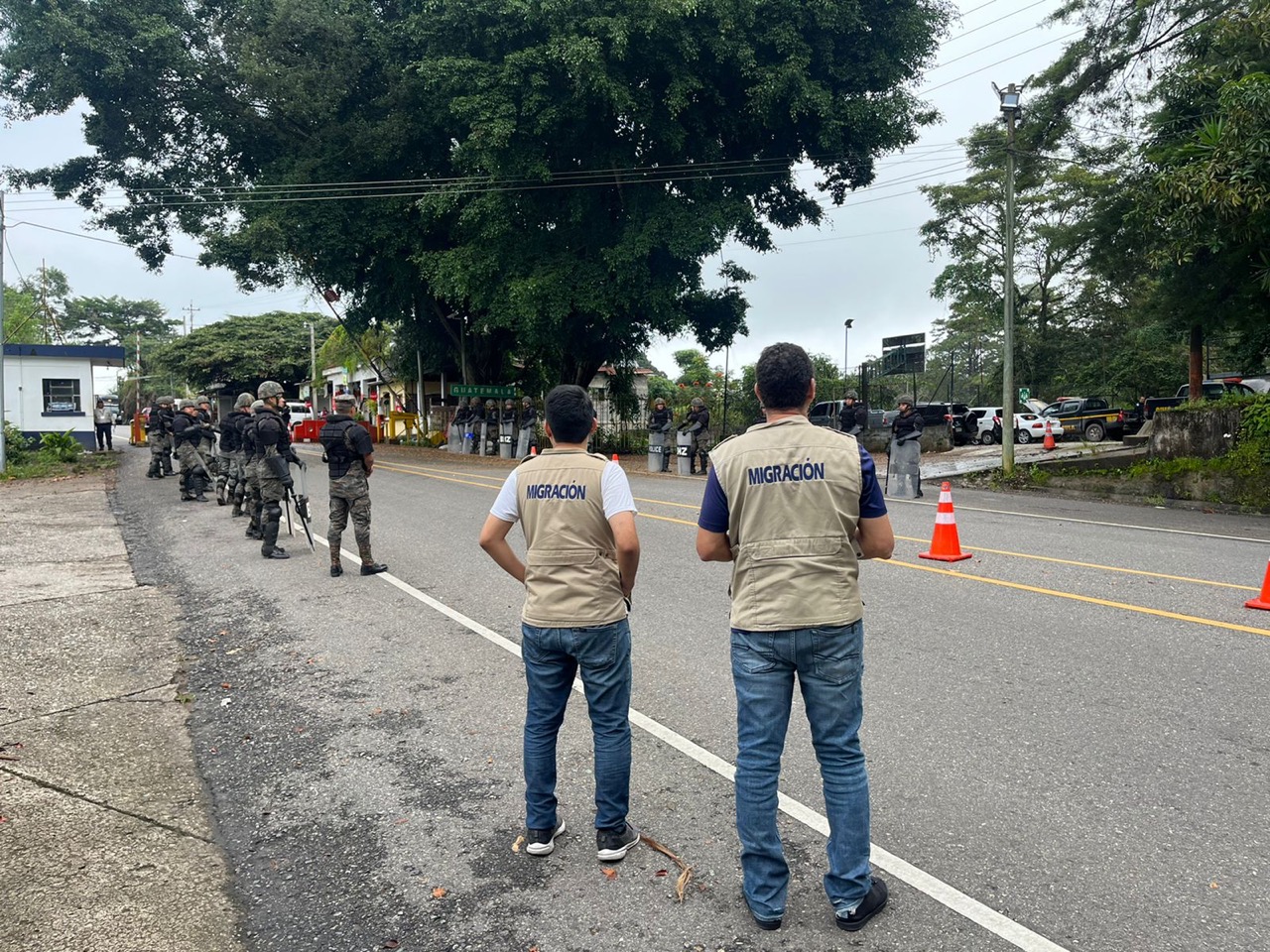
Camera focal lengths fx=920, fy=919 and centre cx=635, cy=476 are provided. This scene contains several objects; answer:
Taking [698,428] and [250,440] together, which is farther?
[698,428]

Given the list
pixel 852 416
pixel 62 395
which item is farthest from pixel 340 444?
pixel 62 395

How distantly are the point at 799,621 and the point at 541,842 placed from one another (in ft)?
4.75

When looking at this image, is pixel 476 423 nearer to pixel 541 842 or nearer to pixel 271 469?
pixel 271 469

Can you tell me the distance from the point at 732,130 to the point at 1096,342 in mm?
28279

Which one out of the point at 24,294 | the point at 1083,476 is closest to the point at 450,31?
the point at 1083,476

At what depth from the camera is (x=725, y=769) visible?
4422 mm

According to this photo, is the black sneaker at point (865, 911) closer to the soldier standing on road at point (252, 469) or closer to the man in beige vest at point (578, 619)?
the man in beige vest at point (578, 619)

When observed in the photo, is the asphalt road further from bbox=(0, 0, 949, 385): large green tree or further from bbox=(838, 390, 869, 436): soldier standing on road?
bbox=(0, 0, 949, 385): large green tree

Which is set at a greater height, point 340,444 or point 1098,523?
point 340,444

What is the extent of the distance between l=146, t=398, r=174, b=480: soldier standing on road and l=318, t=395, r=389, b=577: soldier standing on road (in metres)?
13.4

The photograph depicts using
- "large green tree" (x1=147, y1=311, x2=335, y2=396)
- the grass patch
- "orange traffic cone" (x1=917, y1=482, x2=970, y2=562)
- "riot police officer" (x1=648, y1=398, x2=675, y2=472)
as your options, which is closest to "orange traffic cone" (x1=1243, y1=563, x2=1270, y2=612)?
"orange traffic cone" (x1=917, y1=482, x2=970, y2=562)

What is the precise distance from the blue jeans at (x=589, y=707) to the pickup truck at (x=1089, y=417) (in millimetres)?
31910

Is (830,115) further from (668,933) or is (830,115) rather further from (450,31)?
(668,933)

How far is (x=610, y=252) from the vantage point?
25281 mm
